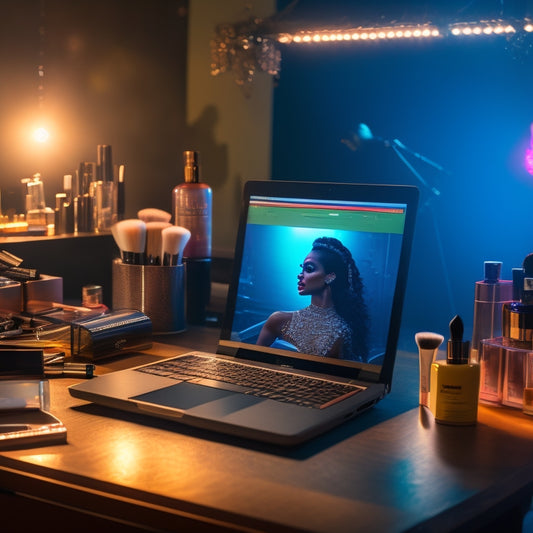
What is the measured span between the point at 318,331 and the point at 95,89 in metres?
1.26

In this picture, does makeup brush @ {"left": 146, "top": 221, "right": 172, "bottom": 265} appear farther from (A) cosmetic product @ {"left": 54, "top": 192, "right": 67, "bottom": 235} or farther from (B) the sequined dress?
(A) cosmetic product @ {"left": 54, "top": 192, "right": 67, "bottom": 235}

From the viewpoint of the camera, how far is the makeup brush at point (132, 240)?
1.36 metres

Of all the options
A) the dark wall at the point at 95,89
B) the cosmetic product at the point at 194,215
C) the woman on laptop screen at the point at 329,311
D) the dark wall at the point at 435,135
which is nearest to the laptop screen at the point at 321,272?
the woman on laptop screen at the point at 329,311

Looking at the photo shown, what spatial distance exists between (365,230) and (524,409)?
31cm

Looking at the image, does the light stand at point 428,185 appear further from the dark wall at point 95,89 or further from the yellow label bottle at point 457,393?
the yellow label bottle at point 457,393

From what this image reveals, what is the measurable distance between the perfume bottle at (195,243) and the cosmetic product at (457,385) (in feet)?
2.17

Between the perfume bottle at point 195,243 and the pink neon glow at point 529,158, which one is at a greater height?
the pink neon glow at point 529,158

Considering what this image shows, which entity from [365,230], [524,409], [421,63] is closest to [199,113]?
[421,63]

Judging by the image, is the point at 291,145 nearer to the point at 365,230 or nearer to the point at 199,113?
the point at 199,113

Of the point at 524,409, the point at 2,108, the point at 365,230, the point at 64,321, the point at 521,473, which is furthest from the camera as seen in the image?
the point at 2,108

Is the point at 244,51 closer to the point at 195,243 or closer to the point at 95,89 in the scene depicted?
the point at 95,89

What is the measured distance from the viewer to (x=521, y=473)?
0.78 m

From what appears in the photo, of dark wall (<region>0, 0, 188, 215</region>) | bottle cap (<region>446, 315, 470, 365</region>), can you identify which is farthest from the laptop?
dark wall (<region>0, 0, 188, 215</region>)

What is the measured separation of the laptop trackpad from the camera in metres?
0.92
